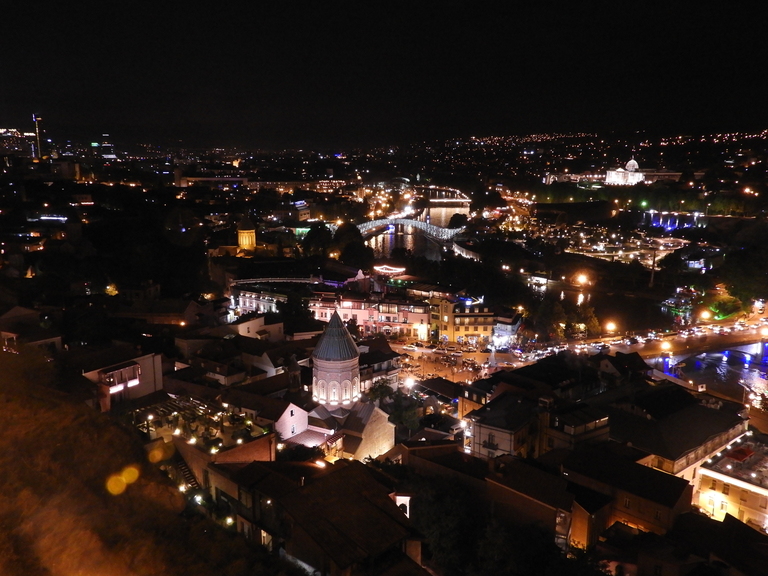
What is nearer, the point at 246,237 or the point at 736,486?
the point at 736,486

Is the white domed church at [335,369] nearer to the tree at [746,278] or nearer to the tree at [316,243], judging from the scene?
the tree at [746,278]

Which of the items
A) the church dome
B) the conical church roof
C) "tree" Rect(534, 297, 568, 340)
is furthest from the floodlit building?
the church dome

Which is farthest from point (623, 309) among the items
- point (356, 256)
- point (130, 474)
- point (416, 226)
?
point (416, 226)

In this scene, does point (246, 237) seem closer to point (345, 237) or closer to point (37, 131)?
→ point (345, 237)

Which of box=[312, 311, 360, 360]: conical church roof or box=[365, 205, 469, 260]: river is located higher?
box=[312, 311, 360, 360]: conical church roof

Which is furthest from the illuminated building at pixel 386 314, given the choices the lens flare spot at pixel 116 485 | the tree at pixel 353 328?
the lens flare spot at pixel 116 485

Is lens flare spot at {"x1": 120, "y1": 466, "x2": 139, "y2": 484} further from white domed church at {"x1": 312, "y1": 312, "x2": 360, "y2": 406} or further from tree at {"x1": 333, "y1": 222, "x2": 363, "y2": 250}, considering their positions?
tree at {"x1": 333, "y1": 222, "x2": 363, "y2": 250}

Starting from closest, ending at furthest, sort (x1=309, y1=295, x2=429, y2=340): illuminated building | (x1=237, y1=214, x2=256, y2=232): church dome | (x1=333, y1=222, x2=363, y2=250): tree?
(x1=309, y1=295, x2=429, y2=340): illuminated building
(x1=237, y1=214, x2=256, y2=232): church dome
(x1=333, y1=222, x2=363, y2=250): tree
